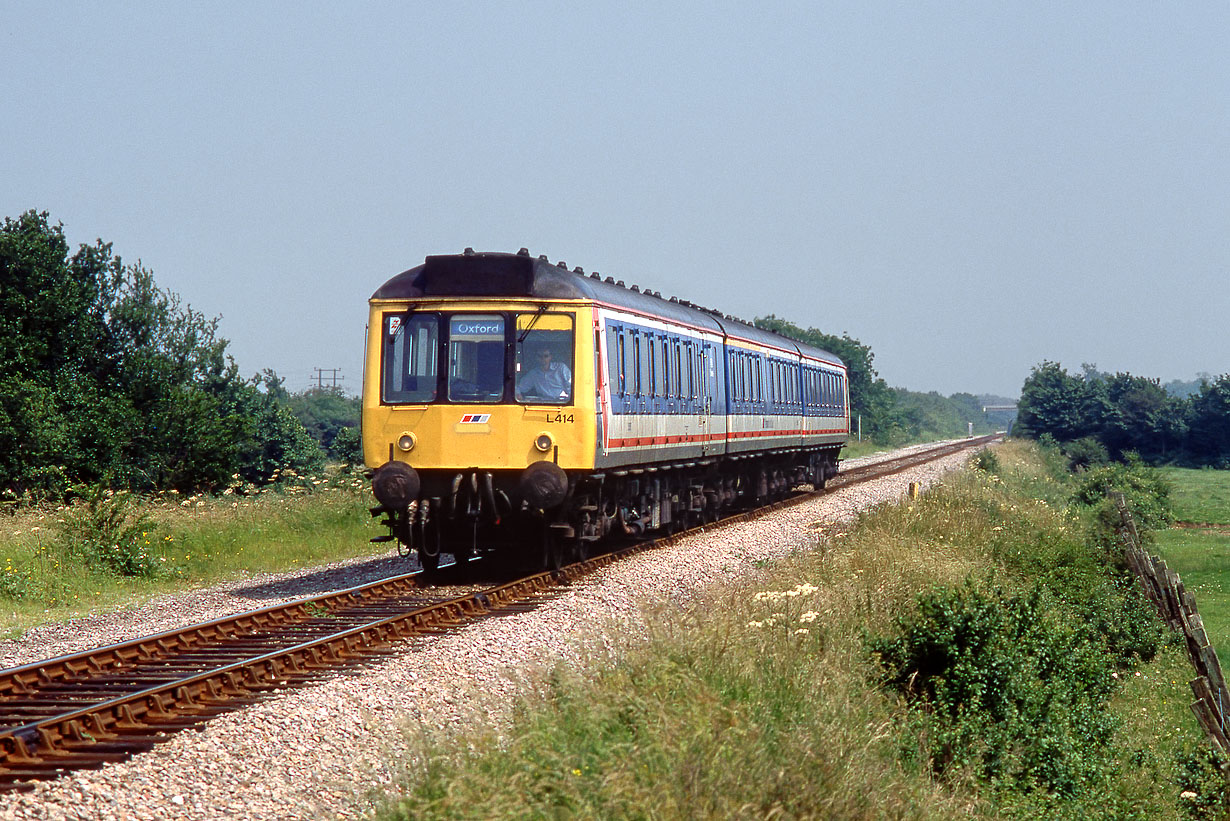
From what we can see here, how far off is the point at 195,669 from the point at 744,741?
15.4ft

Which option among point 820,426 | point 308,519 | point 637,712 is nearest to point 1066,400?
point 820,426

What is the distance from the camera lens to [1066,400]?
71.1m

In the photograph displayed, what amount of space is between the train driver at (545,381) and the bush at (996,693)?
15.4 ft

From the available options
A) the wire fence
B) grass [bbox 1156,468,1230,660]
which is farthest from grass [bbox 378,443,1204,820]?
grass [bbox 1156,468,1230,660]

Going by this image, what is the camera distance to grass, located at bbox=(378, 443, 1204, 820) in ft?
17.8

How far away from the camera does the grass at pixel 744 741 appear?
17.8 ft

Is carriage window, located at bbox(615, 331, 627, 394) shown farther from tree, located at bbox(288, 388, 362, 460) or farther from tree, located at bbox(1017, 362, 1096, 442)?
tree, located at bbox(288, 388, 362, 460)

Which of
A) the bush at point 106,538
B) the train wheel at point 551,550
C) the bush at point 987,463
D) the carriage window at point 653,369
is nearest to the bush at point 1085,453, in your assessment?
the bush at point 987,463

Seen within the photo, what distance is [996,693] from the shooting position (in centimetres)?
905

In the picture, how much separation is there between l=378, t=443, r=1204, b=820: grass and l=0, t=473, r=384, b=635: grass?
268 inches

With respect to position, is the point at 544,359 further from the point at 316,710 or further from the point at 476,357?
the point at 316,710

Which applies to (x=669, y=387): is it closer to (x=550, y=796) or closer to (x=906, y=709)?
(x=906, y=709)

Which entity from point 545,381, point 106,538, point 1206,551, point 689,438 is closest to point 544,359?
point 545,381

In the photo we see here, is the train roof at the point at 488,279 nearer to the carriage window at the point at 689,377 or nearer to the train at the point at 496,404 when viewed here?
the train at the point at 496,404
